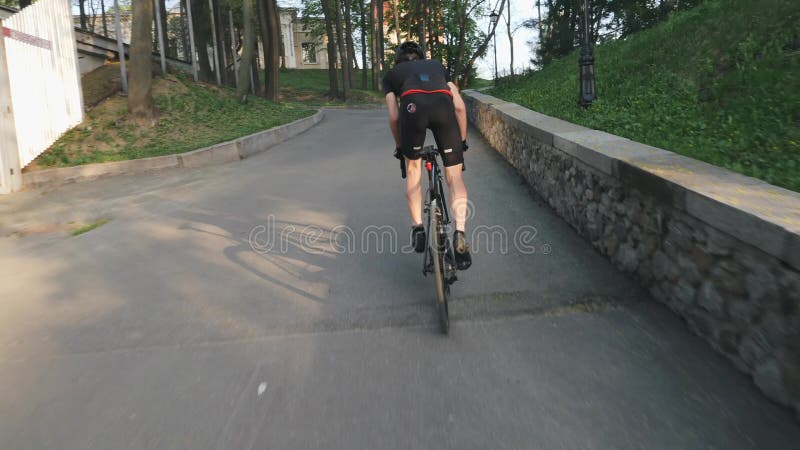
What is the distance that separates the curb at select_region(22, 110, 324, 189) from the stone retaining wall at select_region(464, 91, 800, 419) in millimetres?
8611

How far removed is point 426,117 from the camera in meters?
4.60

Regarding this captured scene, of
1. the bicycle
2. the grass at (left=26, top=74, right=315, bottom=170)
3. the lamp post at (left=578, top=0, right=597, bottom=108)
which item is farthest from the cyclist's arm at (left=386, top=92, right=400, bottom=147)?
the grass at (left=26, top=74, right=315, bottom=170)

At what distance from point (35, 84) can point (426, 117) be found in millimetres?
10408

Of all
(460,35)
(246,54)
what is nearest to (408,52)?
(246,54)

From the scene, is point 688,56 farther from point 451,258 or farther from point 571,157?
point 451,258

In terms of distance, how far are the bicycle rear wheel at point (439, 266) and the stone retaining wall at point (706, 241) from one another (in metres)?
1.49

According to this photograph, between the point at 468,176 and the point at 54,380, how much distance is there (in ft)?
23.8

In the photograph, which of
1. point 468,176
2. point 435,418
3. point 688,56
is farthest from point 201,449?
point 688,56

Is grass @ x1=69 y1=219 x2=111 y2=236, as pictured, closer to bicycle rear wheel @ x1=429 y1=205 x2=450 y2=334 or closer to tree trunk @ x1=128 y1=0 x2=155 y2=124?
bicycle rear wheel @ x1=429 y1=205 x2=450 y2=334

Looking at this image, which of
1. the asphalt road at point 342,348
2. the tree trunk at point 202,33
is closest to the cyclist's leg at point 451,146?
the asphalt road at point 342,348

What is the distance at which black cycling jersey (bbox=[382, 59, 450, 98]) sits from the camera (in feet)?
15.0

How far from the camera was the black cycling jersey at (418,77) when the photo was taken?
4586mm

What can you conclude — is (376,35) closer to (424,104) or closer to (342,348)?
(424,104)

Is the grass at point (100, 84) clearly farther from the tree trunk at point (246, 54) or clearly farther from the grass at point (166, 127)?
the tree trunk at point (246, 54)
